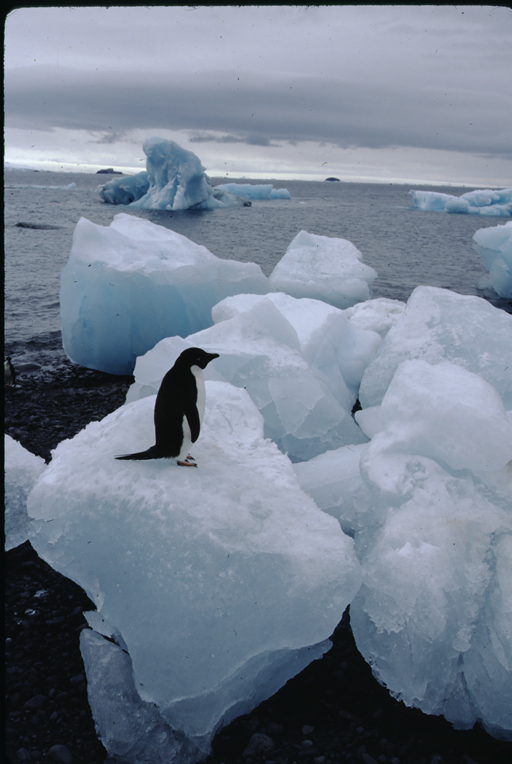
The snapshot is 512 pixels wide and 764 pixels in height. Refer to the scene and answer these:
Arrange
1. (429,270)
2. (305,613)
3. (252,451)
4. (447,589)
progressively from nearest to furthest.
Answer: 1. (305,613)
2. (447,589)
3. (252,451)
4. (429,270)

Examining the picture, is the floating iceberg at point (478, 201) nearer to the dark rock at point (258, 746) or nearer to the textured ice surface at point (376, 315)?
the textured ice surface at point (376, 315)

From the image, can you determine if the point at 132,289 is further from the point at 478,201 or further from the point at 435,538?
the point at 478,201

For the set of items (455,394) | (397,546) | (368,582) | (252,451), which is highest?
(455,394)

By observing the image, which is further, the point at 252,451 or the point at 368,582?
the point at 252,451

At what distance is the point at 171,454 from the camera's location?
110 inches

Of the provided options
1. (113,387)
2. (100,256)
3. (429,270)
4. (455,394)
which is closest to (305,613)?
(455,394)

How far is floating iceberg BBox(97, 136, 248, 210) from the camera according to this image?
98.5ft

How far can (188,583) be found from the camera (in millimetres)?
2434

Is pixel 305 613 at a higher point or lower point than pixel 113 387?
higher

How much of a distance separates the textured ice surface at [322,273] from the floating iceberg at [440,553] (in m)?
7.08

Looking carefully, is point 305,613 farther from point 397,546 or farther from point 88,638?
point 88,638

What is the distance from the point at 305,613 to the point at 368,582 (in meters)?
0.51

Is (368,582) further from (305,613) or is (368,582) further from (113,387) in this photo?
(113,387)

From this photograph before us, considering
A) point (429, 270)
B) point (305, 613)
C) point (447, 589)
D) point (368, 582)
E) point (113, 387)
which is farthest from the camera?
point (429, 270)
